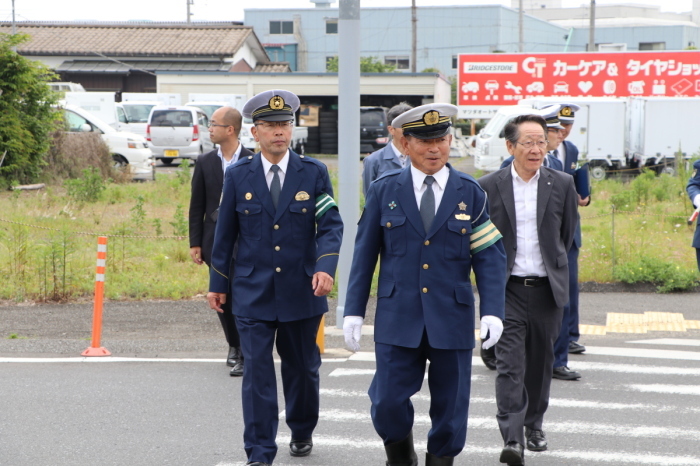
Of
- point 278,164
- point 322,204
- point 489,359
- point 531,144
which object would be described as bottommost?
point 489,359

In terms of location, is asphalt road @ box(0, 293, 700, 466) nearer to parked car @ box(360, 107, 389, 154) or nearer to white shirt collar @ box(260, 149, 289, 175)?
white shirt collar @ box(260, 149, 289, 175)

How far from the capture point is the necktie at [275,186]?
200 inches

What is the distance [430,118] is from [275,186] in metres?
1.19

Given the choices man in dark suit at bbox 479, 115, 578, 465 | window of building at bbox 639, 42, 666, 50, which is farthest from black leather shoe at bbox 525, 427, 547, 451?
window of building at bbox 639, 42, 666, 50

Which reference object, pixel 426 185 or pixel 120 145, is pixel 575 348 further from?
pixel 120 145

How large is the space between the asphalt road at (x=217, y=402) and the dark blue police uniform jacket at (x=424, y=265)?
1.24m

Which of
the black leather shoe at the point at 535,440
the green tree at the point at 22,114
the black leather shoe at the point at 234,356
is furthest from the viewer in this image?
the green tree at the point at 22,114

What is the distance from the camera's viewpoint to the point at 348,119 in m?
8.40

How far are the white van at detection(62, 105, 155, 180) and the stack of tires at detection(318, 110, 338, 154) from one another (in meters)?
14.8

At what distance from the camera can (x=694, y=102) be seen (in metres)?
25.8

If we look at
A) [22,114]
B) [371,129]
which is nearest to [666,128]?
[371,129]

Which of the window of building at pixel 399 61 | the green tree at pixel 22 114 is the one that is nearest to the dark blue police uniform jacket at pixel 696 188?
the green tree at pixel 22 114

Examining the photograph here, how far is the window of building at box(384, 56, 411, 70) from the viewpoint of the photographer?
68.8 m

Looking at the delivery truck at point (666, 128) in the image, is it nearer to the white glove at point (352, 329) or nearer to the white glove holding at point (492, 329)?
the white glove holding at point (492, 329)
